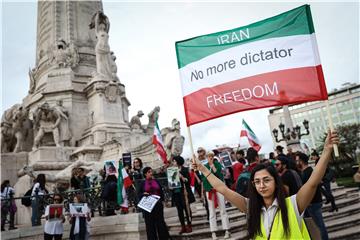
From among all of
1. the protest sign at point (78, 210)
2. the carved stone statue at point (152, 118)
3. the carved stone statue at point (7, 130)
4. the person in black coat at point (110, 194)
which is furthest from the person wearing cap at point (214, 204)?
the carved stone statue at point (7, 130)

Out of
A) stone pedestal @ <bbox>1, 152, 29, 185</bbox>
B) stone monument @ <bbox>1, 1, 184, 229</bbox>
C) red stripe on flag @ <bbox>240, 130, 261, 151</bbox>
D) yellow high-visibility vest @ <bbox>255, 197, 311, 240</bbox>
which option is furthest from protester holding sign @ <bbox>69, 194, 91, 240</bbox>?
stone pedestal @ <bbox>1, 152, 29, 185</bbox>

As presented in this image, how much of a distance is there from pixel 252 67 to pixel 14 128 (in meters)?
17.4

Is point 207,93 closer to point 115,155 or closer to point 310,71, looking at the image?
point 310,71

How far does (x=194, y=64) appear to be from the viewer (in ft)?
15.1

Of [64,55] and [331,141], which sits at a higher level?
[64,55]

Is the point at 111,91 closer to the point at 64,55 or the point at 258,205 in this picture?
the point at 64,55

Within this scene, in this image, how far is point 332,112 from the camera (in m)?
84.9

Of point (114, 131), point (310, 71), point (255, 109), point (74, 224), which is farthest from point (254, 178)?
Result: point (114, 131)

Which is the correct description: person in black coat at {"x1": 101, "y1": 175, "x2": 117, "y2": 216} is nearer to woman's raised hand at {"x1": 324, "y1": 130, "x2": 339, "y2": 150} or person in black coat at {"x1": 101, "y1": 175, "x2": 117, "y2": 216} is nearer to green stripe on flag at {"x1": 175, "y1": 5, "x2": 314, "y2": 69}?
green stripe on flag at {"x1": 175, "y1": 5, "x2": 314, "y2": 69}

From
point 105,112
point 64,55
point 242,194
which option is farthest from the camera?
point 64,55

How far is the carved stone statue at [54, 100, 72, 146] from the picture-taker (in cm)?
1809

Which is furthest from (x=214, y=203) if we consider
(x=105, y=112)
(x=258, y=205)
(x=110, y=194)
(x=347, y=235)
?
(x=105, y=112)

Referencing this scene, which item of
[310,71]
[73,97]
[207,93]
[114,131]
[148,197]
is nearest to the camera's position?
[310,71]

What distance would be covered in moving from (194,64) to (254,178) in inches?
106
